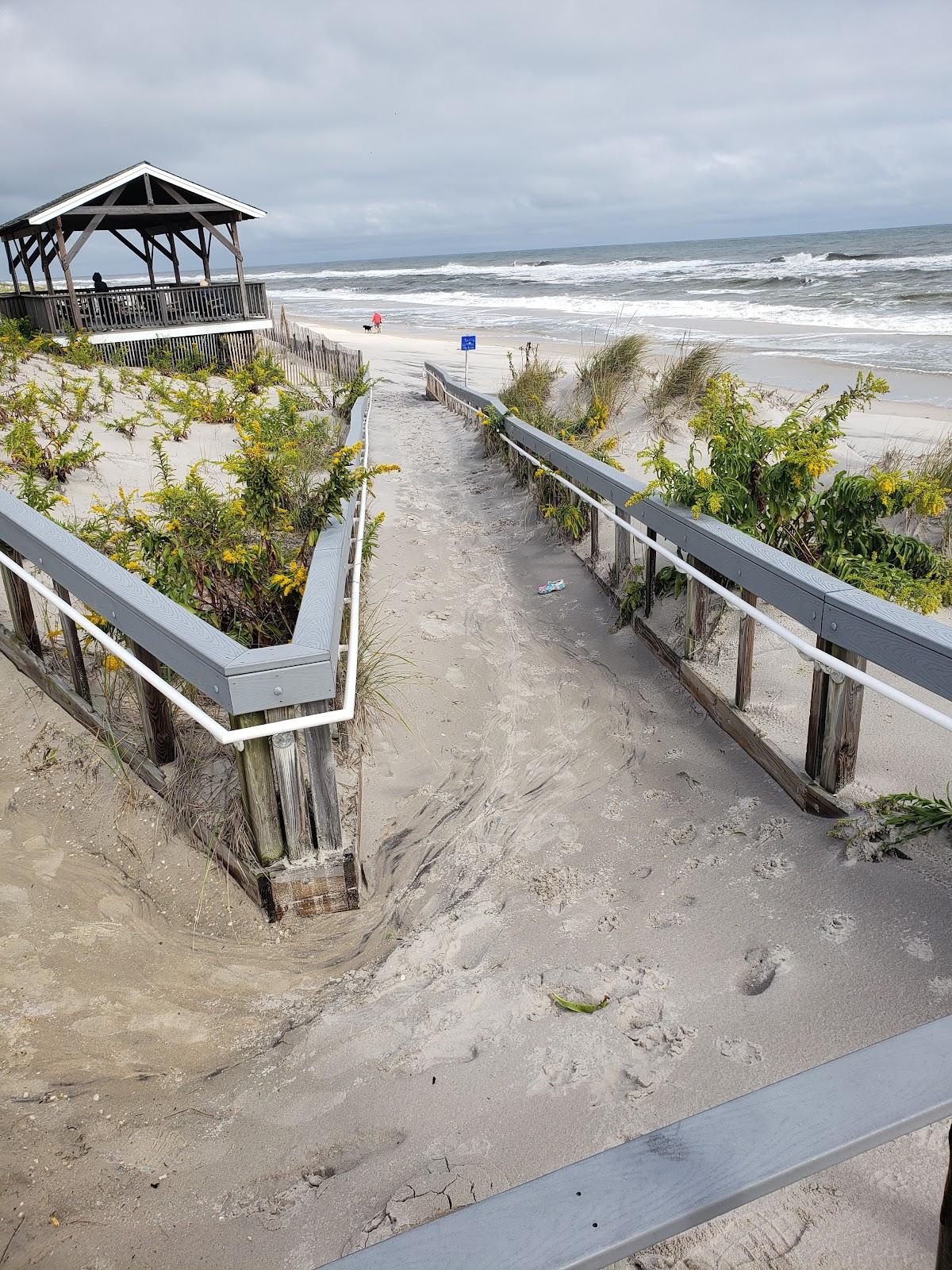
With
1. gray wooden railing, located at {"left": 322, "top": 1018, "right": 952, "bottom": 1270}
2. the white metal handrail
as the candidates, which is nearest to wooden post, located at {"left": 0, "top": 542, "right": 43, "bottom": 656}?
the white metal handrail

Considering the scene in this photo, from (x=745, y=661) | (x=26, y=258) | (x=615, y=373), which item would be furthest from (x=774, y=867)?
(x=26, y=258)

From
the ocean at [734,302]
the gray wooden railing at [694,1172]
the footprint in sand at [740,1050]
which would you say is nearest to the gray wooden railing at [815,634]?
the footprint in sand at [740,1050]

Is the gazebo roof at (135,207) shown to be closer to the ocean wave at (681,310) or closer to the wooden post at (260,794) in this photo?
the ocean wave at (681,310)

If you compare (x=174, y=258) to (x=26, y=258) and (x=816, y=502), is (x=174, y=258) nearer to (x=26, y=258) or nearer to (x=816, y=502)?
(x=26, y=258)

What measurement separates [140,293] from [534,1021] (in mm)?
19705

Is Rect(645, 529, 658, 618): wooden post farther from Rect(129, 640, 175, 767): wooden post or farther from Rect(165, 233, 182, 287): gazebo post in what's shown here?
Rect(165, 233, 182, 287): gazebo post

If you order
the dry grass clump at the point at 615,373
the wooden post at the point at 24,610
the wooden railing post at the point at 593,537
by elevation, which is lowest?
the wooden railing post at the point at 593,537

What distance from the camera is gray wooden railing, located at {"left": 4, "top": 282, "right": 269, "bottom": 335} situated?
18.4 metres

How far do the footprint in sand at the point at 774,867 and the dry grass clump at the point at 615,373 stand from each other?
272 inches

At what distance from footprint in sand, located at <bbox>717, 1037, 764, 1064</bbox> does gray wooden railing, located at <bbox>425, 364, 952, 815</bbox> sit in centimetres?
108

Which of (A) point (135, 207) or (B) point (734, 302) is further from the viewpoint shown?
(B) point (734, 302)

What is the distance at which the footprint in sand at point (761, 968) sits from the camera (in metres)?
2.52

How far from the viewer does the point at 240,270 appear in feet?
64.6

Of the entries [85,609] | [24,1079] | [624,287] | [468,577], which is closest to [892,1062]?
[24,1079]
